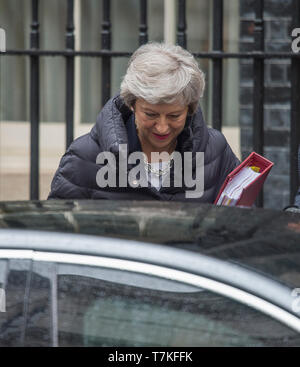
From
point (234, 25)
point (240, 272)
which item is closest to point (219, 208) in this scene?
point (240, 272)

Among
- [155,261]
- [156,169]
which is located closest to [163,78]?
[156,169]

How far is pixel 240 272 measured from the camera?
231 centimetres

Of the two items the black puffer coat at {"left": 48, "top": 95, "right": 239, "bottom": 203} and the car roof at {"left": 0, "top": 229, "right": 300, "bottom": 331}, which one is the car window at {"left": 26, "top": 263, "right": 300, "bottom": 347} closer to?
the car roof at {"left": 0, "top": 229, "right": 300, "bottom": 331}

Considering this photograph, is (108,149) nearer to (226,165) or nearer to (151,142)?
(151,142)

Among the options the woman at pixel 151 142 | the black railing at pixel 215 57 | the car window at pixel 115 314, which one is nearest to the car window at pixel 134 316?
the car window at pixel 115 314

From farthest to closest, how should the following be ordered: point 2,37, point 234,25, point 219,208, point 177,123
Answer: point 234,25
point 2,37
point 177,123
point 219,208

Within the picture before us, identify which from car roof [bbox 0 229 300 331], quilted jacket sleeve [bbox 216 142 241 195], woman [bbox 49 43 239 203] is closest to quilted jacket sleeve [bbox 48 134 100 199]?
woman [bbox 49 43 239 203]

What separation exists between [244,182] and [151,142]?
0.45 meters

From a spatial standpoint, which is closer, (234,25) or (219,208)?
(219,208)

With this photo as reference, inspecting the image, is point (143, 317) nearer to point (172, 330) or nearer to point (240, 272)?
point (172, 330)

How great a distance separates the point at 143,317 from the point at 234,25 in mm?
5036

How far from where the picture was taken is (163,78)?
3.55 m

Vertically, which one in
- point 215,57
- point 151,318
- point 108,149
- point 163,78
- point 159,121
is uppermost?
point 215,57

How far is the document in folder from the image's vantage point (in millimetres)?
3422
